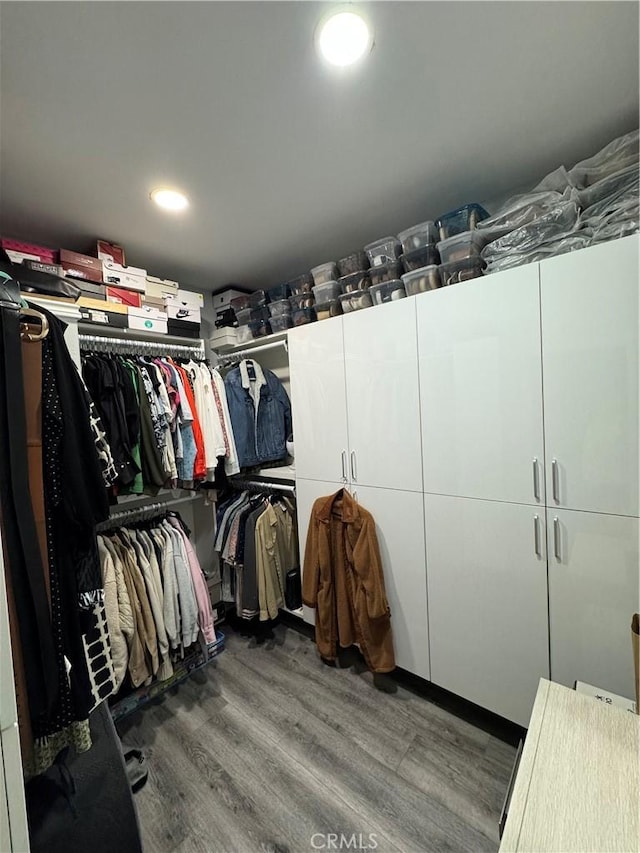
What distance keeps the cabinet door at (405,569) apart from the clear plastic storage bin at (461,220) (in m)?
1.35

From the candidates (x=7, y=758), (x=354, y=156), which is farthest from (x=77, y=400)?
(x=354, y=156)

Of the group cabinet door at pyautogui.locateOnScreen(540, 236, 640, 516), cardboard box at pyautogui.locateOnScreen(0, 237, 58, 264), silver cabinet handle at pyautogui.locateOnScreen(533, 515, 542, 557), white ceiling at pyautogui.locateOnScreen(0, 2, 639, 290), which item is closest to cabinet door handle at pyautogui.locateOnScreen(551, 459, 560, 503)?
cabinet door at pyautogui.locateOnScreen(540, 236, 640, 516)

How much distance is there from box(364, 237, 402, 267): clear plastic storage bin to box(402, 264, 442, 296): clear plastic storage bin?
175 mm

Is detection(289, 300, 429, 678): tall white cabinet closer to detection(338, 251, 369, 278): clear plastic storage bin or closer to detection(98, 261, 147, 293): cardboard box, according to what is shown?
detection(338, 251, 369, 278): clear plastic storage bin

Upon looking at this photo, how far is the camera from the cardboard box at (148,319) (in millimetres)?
1971

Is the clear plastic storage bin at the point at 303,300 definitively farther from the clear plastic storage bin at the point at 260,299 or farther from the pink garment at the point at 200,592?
the pink garment at the point at 200,592

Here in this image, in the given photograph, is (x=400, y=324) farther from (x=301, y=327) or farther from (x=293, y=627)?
(x=293, y=627)

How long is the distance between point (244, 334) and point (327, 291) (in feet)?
2.72

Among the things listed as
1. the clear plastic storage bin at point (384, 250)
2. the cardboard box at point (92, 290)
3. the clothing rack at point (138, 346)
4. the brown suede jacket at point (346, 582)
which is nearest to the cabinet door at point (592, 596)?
the brown suede jacket at point (346, 582)

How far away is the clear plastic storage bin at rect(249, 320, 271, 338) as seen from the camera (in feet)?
8.22

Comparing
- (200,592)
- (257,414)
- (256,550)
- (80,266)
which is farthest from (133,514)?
(80,266)

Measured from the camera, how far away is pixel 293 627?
256cm

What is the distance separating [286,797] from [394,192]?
2.81m

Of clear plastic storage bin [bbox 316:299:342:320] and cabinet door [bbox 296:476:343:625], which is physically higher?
clear plastic storage bin [bbox 316:299:342:320]
